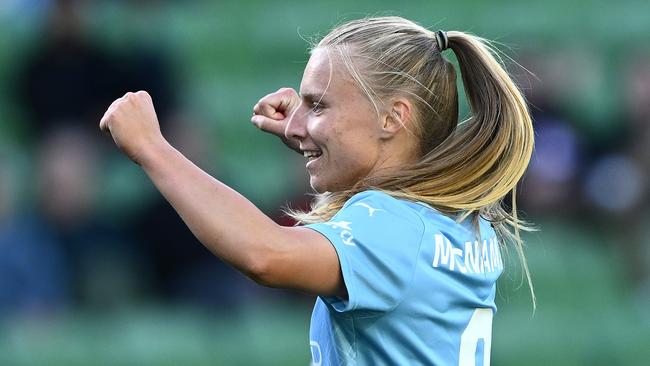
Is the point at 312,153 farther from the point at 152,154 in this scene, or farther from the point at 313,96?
the point at 152,154

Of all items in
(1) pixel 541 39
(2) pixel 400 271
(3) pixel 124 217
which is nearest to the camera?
(2) pixel 400 271

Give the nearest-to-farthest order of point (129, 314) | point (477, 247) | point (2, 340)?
point (477, 247) → point (2, 340) → point (129, 314)

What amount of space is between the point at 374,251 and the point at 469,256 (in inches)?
12.1

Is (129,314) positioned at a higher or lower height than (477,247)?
lower

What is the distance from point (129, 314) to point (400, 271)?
3.60m

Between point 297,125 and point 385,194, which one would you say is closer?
point 385,194

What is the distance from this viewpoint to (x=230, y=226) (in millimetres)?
2291

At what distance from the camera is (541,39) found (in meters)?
8.09

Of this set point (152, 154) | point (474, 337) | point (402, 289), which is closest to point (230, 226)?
point (152, 154)

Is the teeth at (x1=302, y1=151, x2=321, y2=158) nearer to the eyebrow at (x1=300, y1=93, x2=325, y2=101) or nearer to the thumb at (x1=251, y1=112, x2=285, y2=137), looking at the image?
the eyebrow at (x1=300, y1=93, x2=325, y2=101)

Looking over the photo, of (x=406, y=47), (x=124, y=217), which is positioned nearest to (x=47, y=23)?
(x=124, y=217)

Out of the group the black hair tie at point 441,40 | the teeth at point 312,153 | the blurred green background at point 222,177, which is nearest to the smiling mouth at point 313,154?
the teeth at point 312,153

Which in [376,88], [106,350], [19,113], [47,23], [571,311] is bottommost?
[571,311]

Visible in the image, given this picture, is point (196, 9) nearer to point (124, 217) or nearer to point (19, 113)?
point (19, 113)
